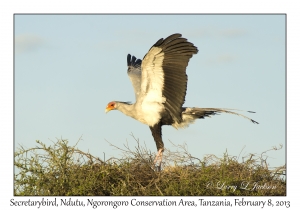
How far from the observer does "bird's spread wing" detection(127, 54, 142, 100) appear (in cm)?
1059

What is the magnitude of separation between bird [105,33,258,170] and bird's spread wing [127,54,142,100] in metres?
0.04

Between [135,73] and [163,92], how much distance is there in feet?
6.17

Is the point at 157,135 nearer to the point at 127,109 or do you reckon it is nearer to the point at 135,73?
the point at 127,109

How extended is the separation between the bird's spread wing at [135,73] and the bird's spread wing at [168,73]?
2.15ft

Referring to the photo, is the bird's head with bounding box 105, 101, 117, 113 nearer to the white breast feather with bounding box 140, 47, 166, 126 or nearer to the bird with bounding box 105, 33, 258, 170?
the bird with bounding box 105, 33, 258, 170

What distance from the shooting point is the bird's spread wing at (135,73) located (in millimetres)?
10595

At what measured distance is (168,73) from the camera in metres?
9.17

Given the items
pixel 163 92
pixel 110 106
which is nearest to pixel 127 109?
pixel 110 106

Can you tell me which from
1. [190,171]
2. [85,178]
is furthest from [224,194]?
[85,178]

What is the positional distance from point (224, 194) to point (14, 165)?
284 centimetres

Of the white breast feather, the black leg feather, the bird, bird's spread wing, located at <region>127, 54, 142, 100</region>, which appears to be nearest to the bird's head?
the bird

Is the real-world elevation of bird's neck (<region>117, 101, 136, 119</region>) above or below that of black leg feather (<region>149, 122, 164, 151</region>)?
above

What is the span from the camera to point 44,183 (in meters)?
7.57
